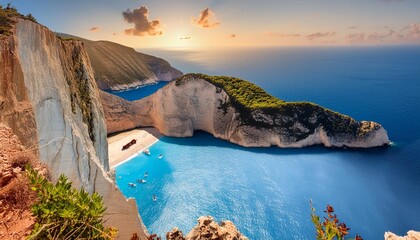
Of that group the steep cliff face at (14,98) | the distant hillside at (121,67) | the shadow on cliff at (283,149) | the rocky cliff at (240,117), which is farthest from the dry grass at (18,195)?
the distant hillside at (121,67)

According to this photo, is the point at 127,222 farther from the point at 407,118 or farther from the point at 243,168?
the point at 407,118

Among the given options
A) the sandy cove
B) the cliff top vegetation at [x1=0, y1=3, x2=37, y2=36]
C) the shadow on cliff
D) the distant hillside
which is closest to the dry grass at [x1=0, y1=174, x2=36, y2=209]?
the cliff top vegetation at [x1=0, y1=3, x2=37, y2=36]

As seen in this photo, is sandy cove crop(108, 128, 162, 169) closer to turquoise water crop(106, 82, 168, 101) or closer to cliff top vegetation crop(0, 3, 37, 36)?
cliff top vegetation crop(0, 3, 37, 36)

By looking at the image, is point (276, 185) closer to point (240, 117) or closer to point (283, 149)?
point (283, 149)

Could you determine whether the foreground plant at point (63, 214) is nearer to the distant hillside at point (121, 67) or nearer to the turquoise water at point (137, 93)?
the turquoise water at point (137, 93)

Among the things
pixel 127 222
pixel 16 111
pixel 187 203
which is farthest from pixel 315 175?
pixel 16 111
